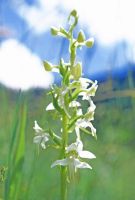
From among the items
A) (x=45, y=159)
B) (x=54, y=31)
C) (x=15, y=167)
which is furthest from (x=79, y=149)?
(x=45, y=159)

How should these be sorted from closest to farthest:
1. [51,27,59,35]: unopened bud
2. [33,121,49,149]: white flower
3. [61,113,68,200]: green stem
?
[61,113,68,200]: green stem → [33,121,49,149]: white flower → [51,27,59,35]: unopened bud

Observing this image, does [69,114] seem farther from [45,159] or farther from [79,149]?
[45,159]

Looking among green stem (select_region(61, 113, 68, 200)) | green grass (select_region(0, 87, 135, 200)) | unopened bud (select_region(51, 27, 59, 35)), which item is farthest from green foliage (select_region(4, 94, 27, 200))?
unopened bud (select_region(51, 27, 59, 35))

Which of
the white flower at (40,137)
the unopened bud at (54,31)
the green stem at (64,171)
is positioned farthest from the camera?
the unopened bud at (54,31)

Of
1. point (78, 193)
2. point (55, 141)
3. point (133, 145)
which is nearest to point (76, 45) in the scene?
point (55, 141)

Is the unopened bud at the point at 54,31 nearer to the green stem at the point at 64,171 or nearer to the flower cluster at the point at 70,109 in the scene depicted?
the flower cluster at the point at 70,109

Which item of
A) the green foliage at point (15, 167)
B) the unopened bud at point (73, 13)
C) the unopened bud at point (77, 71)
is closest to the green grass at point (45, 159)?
the green foliage at point (15, 167)

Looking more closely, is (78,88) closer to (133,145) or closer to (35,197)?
(35,197)

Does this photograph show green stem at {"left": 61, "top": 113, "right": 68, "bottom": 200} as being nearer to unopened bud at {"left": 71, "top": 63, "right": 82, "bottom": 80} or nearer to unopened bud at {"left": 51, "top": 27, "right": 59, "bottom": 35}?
unopened bud at {"left": 71, "top": 63, "right": 82, "bottom": 80}
